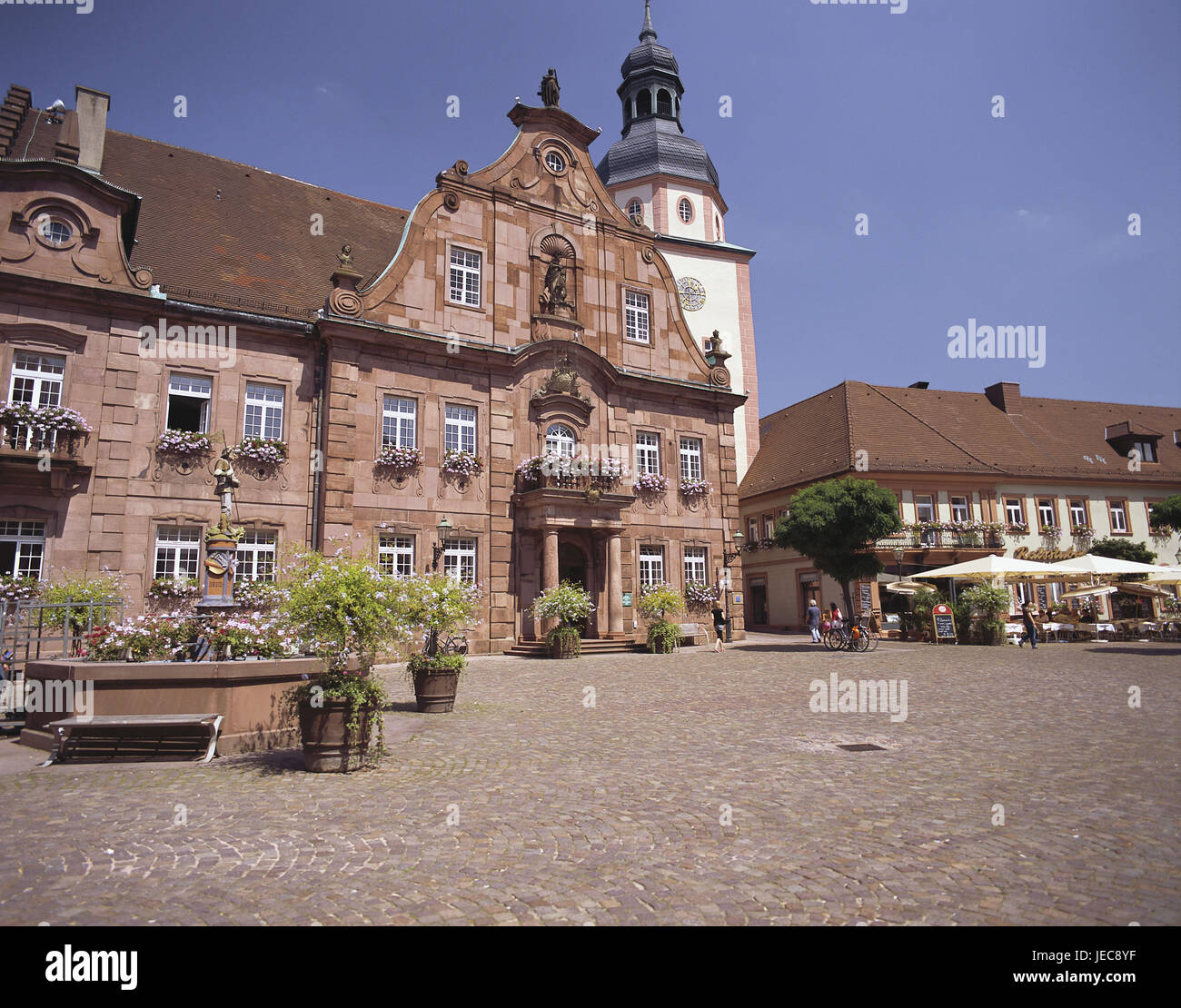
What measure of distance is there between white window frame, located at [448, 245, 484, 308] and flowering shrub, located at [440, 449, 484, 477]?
5.10m

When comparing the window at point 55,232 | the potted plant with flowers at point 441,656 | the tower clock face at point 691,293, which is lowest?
the potted plant with flowers at point 441,656

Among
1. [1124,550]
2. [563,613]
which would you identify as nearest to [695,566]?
[563,613]

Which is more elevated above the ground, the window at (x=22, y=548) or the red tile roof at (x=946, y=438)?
the red tile roof at (x=946, y=438)

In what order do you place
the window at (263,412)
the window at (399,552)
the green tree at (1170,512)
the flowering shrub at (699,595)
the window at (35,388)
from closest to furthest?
the window at (35,388) < the window at (263,412) < the window at (399,552) < the flowering shrub at (699,595) < the green tree at (1170,512)

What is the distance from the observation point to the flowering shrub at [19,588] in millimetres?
16344

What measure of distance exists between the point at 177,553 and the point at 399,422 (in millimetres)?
7002

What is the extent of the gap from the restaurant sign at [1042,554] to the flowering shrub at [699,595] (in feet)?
63.8

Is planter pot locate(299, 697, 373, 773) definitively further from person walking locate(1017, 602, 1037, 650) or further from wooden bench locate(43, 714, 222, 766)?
person walking locate(1017, 602, 1037, 650)

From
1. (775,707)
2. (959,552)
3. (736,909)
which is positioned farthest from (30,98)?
(959,552)

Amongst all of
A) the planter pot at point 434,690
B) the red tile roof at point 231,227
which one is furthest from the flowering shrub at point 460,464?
the planter pot at point 434,690

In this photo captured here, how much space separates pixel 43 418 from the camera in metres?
18.0

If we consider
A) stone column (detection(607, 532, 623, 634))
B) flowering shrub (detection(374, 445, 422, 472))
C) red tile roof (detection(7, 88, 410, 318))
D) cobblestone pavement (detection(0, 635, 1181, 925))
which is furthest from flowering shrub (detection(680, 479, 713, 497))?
cobblestone pavement (detection(0, 635, 1181, 925))

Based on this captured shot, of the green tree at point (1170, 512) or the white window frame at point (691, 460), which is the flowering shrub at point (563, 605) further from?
the green tree at point (1170, 512)

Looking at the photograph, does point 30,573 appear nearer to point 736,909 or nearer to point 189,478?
point 189,478
